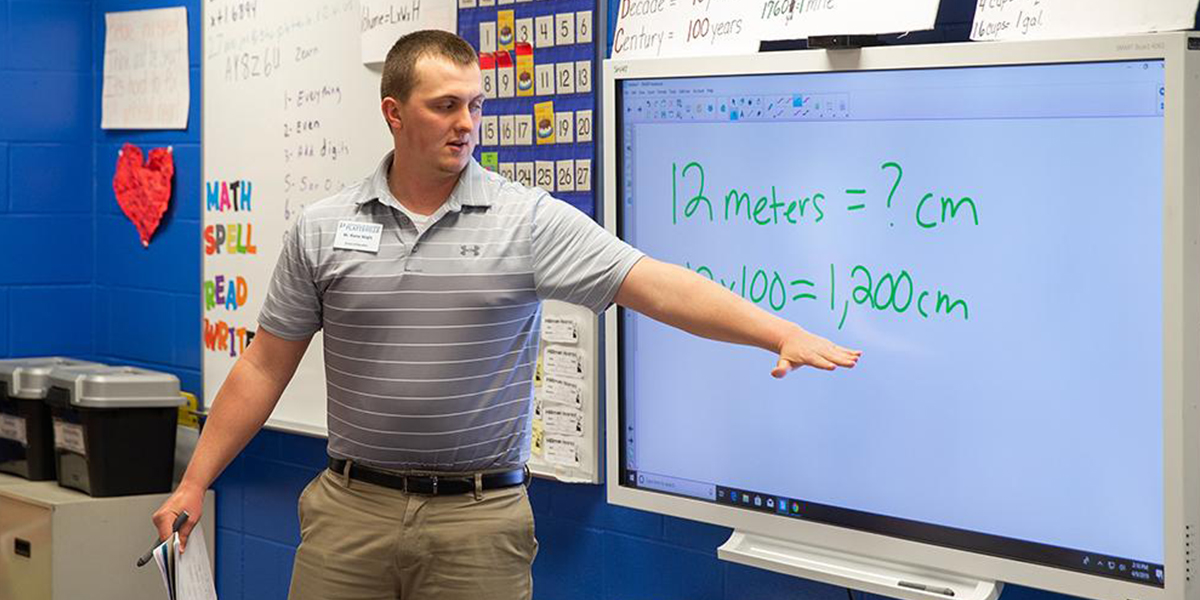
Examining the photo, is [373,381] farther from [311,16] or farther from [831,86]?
[311,16]

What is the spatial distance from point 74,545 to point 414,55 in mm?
1961

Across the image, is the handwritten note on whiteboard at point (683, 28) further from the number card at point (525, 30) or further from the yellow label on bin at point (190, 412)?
the yellow label on bin at point (190, 412)

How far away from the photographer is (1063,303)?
2.25 m

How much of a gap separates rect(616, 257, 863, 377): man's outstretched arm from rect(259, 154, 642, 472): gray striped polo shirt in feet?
0.21

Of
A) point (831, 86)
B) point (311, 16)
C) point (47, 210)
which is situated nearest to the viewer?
point (831, 86)

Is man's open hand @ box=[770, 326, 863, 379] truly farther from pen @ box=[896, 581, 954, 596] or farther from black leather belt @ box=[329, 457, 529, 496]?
black leather belt @ box=[329, 457, 529, 496]

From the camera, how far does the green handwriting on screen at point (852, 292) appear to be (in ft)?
7.87

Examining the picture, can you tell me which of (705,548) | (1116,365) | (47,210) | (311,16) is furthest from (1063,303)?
(47,210)

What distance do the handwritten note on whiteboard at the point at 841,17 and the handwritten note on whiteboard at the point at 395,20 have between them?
0.93 metres

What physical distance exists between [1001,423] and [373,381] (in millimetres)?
1029

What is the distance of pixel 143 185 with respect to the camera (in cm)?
432

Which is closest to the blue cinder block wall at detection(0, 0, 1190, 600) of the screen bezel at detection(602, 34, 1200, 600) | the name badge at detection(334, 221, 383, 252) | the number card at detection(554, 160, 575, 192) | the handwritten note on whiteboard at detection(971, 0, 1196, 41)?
the number card at detection(554, 160, 575, 192)

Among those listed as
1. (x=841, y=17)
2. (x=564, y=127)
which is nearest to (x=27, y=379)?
(x=564, y=127)

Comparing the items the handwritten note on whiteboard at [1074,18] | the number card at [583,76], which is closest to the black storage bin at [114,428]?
the number card at [583,76]
